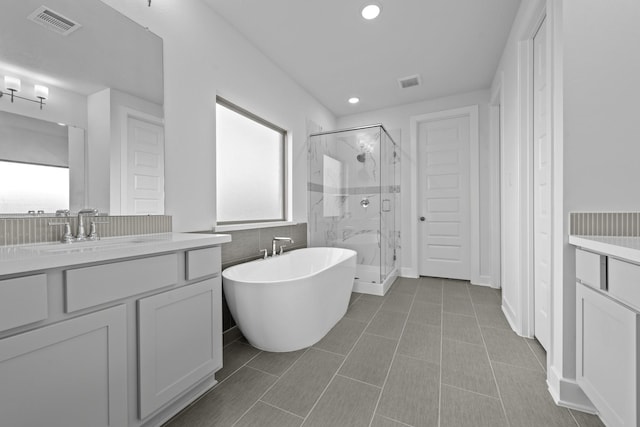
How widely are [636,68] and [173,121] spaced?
2535mm

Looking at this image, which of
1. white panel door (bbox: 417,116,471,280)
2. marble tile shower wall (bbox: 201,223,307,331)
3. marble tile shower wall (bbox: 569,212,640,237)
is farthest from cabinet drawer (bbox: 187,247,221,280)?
white panel door (bbox: 417,116,471,280)

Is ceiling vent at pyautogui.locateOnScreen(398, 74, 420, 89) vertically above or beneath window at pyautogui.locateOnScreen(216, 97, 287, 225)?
above

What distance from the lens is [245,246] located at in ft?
7.57

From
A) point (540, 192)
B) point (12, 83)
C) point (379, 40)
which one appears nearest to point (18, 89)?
point (12, 83)

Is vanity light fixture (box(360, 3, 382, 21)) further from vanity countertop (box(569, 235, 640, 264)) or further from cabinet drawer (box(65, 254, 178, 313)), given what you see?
cabinet drawer (box(65, 254, 178, 313))

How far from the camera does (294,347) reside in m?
1.88

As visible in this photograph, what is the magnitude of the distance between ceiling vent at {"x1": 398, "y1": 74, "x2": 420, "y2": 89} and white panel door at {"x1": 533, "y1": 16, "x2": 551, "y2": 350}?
Result: 1.29 metres

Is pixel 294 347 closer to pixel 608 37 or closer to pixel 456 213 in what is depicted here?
Answer: pixel 608 37

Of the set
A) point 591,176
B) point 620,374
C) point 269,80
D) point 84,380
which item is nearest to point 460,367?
point 620,374

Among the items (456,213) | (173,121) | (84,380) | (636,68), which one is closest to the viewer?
(84,380)

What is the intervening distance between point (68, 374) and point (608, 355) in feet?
6.34

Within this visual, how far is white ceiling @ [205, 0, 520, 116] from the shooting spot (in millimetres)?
2059

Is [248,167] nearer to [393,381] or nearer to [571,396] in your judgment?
[393,381]

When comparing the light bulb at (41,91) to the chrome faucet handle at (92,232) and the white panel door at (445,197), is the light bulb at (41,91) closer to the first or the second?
the chrome faucet handle at (92,232)
